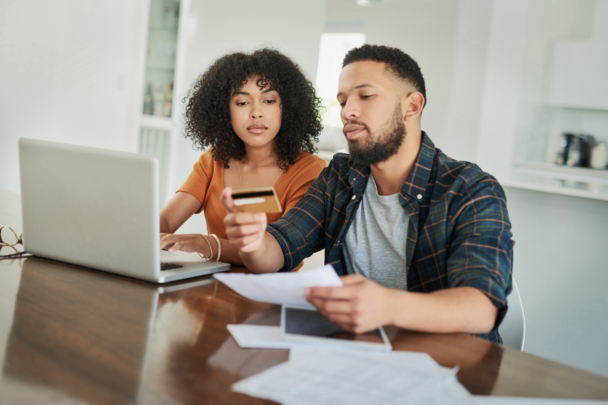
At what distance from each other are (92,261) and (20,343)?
400 millimetres

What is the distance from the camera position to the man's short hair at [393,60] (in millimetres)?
1325

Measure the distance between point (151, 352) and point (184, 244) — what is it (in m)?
0.61

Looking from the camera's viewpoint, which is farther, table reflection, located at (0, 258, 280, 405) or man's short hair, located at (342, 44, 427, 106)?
man's short hair, located at (342, 44, 427, 106)

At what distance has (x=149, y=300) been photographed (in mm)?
934

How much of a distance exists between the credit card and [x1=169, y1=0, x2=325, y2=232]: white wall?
219 cm

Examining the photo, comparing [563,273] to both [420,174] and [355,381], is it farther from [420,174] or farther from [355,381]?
[355,381]

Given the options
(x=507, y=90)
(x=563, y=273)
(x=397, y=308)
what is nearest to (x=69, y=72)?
(x=507, y=90)

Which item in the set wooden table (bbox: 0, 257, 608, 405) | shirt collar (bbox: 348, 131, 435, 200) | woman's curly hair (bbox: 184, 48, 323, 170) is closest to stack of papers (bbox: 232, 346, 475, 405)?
wooden table (bbox: 0, 257, 608, 405)

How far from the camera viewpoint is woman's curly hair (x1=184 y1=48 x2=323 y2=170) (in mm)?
1726

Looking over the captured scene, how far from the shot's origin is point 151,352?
702 mm

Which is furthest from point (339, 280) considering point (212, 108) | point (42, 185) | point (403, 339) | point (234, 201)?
point (212, 108)

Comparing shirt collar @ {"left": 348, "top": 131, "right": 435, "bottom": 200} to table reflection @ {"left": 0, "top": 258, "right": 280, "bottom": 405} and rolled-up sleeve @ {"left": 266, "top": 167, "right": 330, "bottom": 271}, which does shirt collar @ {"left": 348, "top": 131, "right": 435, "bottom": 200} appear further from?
table reflection @ {"left": 0, "top": 258, "right": 280, "bottom": 405}

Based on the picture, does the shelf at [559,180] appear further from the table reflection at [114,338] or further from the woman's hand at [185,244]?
the table reflection at [114,338]

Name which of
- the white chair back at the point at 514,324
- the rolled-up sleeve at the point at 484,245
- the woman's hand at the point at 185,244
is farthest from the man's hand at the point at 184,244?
the white chair back at the point at 514,324
